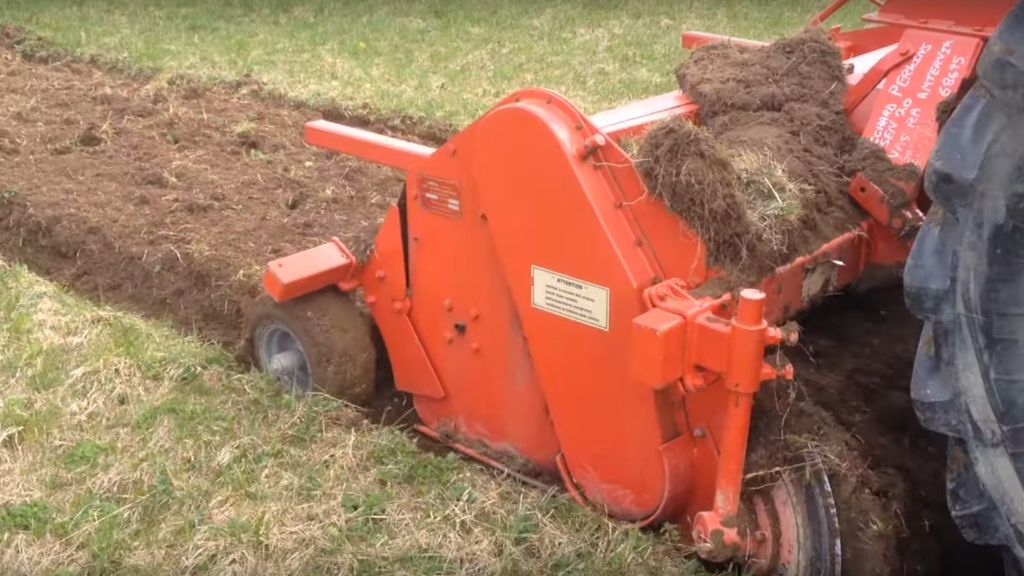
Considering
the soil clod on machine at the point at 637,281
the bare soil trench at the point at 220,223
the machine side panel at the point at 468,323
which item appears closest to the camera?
the soil clod on machine at the point at 637,281

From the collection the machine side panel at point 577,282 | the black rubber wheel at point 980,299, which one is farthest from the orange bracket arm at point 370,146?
the black rubber wheel at point 980,299

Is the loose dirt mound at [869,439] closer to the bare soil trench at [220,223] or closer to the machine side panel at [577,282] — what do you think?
the bare soil trench at [220,223]

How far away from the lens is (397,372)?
399 cm

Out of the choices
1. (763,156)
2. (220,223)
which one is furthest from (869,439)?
(220,223)

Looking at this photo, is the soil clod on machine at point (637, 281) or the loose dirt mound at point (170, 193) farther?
the loose dirt mound at point (170, 193)

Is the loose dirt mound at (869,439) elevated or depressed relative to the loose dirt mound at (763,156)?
depressed

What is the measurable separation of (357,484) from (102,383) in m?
1.19

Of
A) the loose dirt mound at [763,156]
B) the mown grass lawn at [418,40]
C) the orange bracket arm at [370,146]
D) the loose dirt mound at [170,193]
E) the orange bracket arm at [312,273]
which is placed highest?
the loose dirt mound at [763,156]

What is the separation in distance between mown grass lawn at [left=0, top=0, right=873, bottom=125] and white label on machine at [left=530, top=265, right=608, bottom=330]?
4433mm

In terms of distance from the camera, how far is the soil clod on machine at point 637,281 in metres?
2.94

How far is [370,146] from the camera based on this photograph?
4.02 meters

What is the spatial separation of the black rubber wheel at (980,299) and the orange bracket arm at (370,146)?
1.88m

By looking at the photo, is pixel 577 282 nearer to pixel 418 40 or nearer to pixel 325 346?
pixel 325 346

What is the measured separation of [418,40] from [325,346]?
7.24 meters
